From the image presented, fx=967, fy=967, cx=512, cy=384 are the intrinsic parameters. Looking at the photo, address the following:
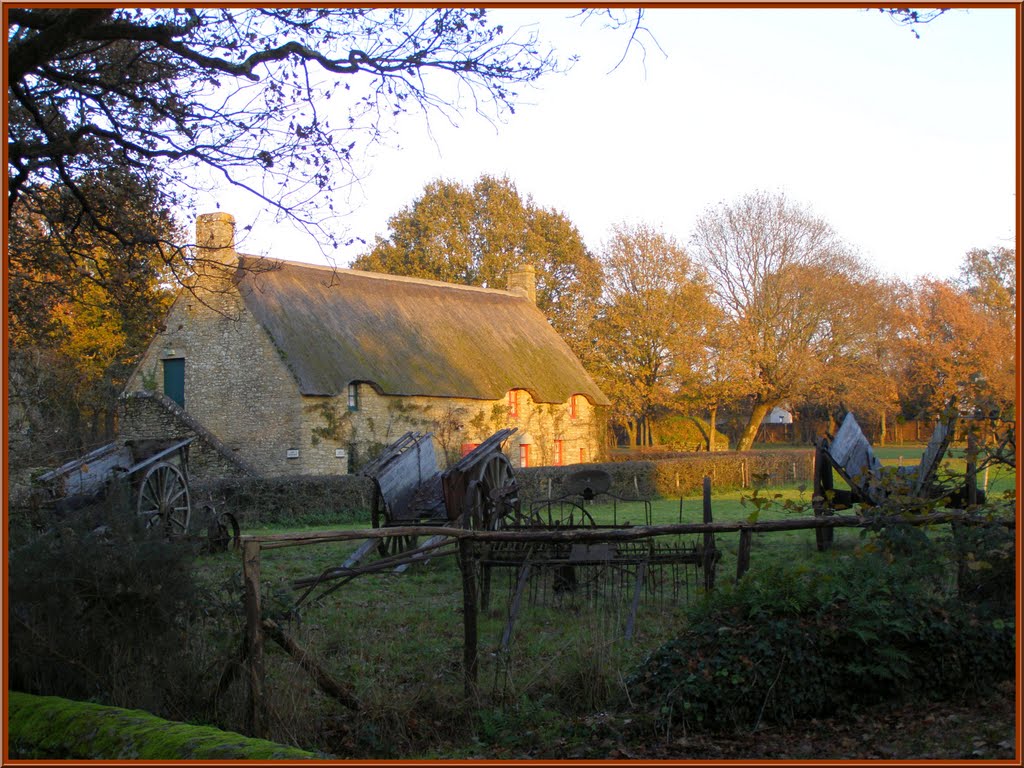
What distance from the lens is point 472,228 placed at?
50.0m

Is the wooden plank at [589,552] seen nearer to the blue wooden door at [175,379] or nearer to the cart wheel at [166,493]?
the cart wheel at [166,493]

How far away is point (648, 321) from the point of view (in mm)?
39688

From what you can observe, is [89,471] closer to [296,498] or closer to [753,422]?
[296,498]

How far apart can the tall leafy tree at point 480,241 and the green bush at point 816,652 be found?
41.7 meters

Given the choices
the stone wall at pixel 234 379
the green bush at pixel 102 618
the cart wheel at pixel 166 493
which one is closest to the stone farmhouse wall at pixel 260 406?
the stone wall at pixel 234 379

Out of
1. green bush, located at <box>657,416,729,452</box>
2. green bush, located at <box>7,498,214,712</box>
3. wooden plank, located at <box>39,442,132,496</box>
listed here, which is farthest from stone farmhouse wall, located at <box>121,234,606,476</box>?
green bush, located at <box>7,498,214,712</box>

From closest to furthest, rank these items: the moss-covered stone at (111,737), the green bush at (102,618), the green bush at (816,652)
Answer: the moss-covered stone at (111,737) → the green bush at (816,652) → the green bush at (102,618)

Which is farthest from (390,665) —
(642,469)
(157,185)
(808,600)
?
(642,469)

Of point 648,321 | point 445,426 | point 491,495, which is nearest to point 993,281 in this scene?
point 648,321

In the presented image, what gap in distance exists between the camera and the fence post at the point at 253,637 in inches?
219

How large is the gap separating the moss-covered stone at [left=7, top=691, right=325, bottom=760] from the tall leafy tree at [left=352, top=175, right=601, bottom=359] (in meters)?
43.0

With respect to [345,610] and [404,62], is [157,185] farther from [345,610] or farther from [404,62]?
[345,610]

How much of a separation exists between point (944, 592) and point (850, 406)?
34.5m

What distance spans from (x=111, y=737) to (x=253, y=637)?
104 cm
